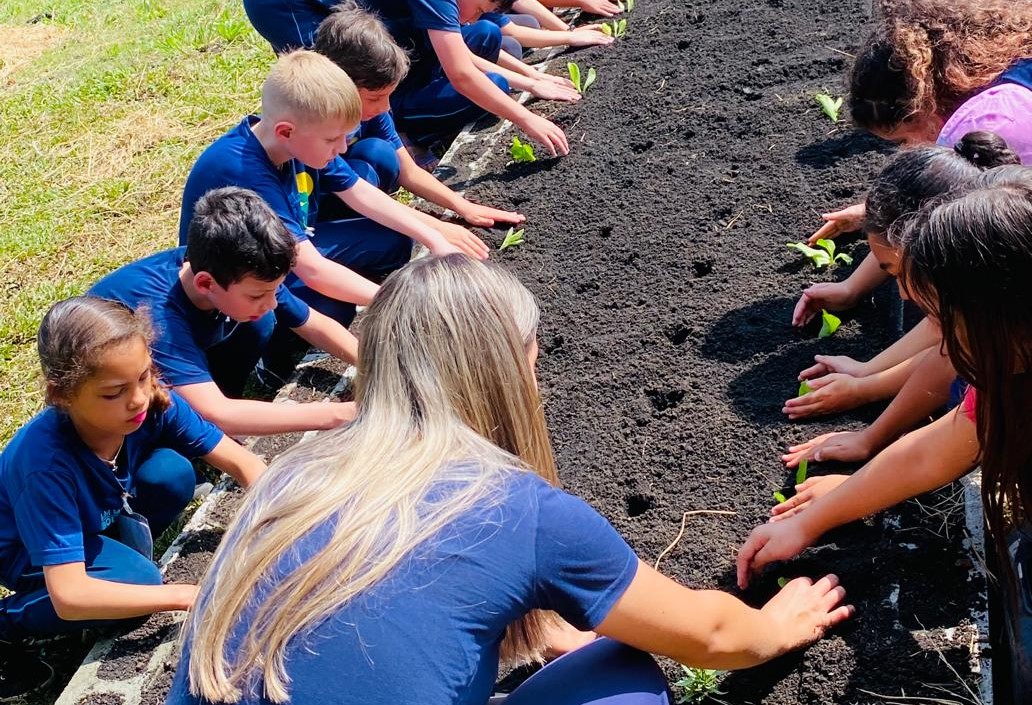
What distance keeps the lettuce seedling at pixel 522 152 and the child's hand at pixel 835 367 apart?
2.08 meters

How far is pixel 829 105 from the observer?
4289 millimetres

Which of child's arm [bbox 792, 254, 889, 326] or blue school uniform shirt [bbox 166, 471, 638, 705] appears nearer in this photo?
blue school uniform shirt [bbox 166, 471, 638, 705]

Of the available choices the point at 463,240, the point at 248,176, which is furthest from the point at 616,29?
the point at 248,176

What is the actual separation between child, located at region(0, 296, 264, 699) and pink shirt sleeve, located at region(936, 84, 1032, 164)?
2260 millimetres

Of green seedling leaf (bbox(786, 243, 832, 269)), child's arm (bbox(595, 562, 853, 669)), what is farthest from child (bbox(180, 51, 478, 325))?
child's arm (bbox(595, 562, 853, 669))

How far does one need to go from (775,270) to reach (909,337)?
0.81 m

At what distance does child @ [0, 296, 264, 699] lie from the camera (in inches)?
102

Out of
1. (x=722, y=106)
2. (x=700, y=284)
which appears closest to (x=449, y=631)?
(x=700, y=284)

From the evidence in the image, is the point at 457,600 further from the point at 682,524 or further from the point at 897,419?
the point at 897,419

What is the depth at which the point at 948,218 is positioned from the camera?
1893 millimetres

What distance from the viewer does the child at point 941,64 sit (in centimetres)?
278

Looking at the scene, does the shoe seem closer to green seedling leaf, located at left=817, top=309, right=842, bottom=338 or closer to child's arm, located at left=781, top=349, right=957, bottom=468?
child's arm, located at left=781, top=349, right=957, bottom=468

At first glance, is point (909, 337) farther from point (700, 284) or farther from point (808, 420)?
point (700, 284)

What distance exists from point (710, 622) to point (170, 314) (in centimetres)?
204
